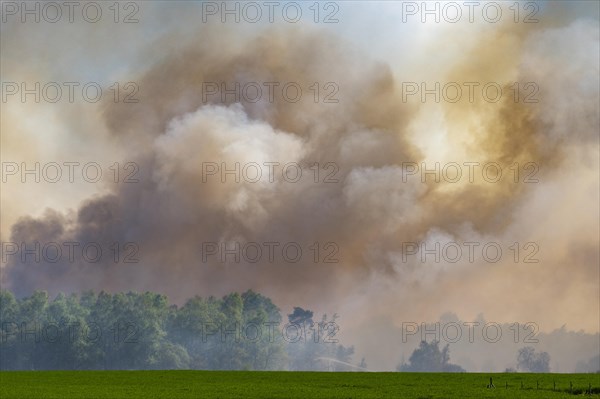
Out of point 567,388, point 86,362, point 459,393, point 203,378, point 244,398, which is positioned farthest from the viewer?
point 86,362

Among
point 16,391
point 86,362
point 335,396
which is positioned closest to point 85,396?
point 16,391

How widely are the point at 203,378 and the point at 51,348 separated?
329ft

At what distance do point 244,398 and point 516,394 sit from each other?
86.4ft

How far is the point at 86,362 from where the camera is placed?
19662 centimetres

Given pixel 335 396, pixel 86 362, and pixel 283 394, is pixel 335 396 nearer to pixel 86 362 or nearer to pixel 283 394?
pixel 283 394

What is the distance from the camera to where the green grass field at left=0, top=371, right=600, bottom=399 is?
78625 mm

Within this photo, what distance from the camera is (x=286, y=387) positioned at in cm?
8981

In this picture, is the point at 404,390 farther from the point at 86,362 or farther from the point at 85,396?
the point at 86,362

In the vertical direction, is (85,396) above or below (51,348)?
below

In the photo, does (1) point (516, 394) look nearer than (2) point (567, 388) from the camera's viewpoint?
Yes

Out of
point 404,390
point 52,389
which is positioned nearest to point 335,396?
point 404,390

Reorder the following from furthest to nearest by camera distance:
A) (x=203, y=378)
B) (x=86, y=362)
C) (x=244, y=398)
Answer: (x=86, y=362) < (x=203, y=378) < (x=244, y=398)

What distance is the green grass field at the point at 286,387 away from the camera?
258ft

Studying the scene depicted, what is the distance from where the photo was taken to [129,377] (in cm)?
11194
